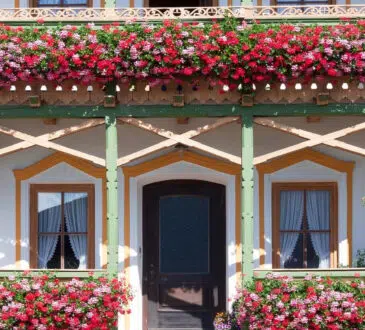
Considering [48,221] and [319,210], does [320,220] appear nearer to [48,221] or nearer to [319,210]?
[319,210]

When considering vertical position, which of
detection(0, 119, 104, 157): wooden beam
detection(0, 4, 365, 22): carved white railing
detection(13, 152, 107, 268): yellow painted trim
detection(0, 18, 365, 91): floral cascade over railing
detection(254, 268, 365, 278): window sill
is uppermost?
detection(0, 4, 365, 22): carved white railing

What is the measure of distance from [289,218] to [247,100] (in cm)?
270

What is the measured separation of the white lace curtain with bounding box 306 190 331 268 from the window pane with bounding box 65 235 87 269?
138 inches

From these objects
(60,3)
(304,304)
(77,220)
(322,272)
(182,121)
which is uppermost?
(60,3)

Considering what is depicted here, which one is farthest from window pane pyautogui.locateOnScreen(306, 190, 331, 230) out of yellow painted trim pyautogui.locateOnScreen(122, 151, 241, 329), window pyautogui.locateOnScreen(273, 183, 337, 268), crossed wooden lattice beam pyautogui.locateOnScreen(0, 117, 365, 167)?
crossed wooden lattice beam pyautogui.locateOnScreen(0, 117, 365, 167)

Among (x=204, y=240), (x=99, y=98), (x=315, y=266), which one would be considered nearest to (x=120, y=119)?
(x=99, y=98)

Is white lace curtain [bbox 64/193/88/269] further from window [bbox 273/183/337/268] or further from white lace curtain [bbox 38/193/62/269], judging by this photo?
window [bbox 273/183/337/268]

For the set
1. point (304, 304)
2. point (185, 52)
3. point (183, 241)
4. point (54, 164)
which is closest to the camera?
point (304, 304)

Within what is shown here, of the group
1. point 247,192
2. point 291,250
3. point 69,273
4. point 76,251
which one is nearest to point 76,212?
point 76,251

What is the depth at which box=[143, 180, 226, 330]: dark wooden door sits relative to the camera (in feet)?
44.2

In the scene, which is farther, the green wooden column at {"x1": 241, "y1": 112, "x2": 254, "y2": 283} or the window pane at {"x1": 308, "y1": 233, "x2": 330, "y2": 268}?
the window pane at {"x1": 308, "y1": 233, "x2": 330, "y2": 268}

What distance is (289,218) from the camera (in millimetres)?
13188

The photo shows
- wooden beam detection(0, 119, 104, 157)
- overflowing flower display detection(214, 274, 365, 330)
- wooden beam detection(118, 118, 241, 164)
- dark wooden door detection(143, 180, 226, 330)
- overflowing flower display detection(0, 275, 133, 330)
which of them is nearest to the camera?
overflowing flower display detection(214, 274, 365, 330)

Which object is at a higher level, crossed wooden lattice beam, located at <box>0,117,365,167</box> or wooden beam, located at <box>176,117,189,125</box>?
wooden beam, located at <box>176,117,189,125</box>
